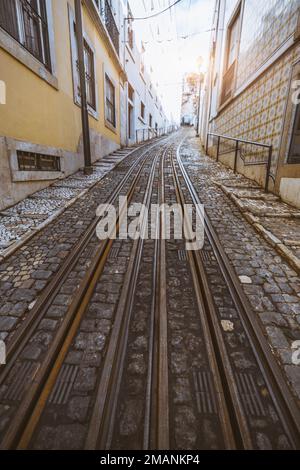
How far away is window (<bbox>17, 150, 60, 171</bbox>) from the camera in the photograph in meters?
4.89

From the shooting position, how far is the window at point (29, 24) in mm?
4387

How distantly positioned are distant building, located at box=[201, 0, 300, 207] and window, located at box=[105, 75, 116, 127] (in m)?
6.28

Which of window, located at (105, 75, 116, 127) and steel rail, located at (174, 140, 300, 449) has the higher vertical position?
window, located at (105, 75, 116, 127)

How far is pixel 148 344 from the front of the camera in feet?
6.03

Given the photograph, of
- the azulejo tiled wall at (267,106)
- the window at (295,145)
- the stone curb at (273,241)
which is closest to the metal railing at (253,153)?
the azulejo tiled wall at (267,106)

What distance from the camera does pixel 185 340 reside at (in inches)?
73.9

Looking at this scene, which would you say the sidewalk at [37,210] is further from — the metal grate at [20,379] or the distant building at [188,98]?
the distant building at [188,98]

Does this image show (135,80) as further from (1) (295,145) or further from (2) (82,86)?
(1) (295,145)

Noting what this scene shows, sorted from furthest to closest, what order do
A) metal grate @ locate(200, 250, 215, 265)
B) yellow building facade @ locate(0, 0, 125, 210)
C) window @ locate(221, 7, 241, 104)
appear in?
window @ locate(221, 7, 241, 104)
yellow building facade @ locate(0, 0, 125, 210)
metal grate @ locate(200, 250, 215, 265)

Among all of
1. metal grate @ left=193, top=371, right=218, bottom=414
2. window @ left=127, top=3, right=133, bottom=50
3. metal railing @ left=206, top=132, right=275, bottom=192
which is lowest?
metal grate @ left=193, top=371, right=218, bottom=414

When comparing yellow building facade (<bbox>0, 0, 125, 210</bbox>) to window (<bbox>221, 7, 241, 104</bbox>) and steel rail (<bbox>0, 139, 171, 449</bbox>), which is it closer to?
steel rail (<bbox>0, 139, 171, 449</bbox>)

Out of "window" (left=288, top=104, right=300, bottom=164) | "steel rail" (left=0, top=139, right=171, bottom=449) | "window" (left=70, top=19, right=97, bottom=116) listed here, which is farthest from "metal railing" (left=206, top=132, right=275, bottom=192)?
"window" (left=70, top=19, right=97, bottom=116)

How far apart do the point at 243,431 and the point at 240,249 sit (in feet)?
7.67

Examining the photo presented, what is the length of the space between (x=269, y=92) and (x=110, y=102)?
9.35m
